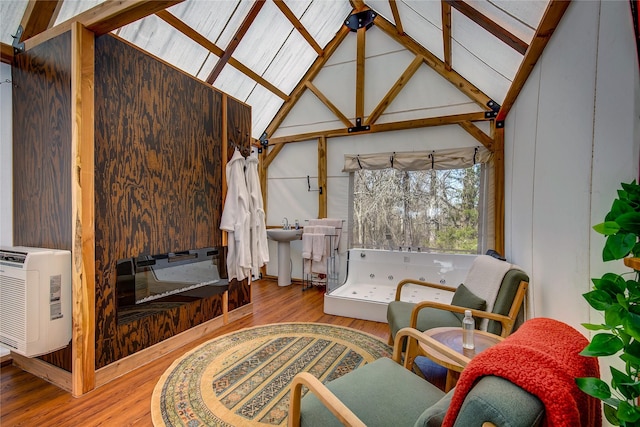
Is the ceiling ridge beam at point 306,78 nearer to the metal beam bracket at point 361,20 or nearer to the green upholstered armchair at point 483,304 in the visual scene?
the metal beam bracket at point 361,20

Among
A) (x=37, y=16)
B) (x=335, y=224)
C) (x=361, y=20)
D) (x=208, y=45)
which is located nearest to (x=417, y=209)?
(x=335, y=224)

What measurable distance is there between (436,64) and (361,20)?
135cm

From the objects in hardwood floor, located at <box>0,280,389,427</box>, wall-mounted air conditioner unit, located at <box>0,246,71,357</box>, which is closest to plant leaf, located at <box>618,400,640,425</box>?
hardwood floor, located at <box>0,280,389,427</box>

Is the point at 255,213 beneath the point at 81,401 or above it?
above

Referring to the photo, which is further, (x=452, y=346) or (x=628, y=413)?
(x=452, y=346)

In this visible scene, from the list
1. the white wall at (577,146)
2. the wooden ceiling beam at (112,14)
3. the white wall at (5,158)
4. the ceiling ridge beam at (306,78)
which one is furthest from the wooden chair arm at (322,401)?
the ceiling ridge beam at (306,78)

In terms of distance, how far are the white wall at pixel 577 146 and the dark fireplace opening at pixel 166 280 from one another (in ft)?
8.96

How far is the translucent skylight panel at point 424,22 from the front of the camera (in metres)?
3.06

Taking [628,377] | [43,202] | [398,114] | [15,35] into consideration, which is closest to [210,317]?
Answer: [43,202]

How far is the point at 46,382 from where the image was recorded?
204 centimetres

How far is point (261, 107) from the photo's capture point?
480cm

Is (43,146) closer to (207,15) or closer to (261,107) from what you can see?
(207,15)

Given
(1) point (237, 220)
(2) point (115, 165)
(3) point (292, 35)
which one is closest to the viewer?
(2) point (115, 165)

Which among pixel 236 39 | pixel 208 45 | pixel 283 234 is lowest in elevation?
pixel 283 234
